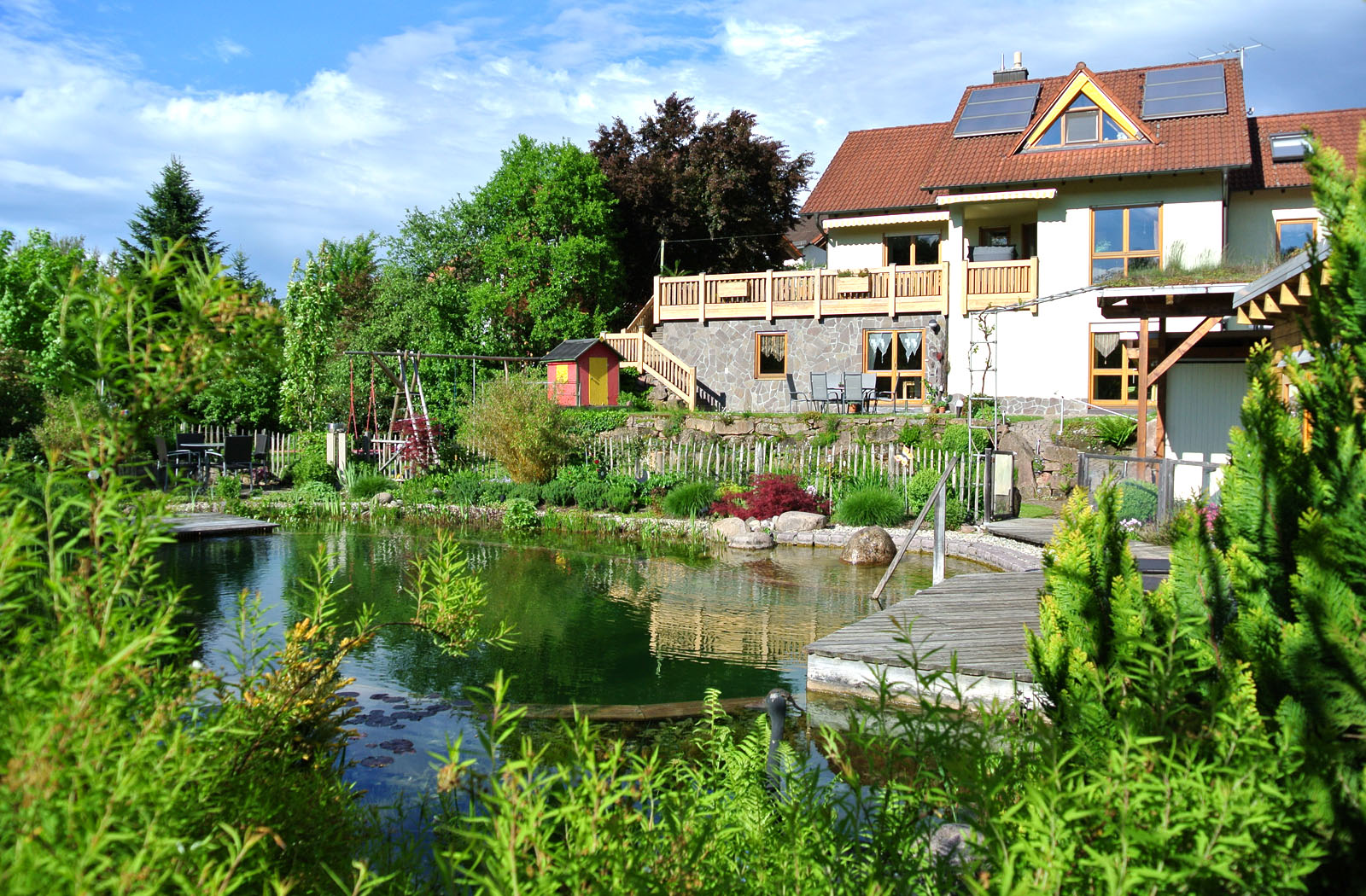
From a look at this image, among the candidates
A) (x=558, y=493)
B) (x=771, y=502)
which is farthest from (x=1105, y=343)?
(x=558, y=493)

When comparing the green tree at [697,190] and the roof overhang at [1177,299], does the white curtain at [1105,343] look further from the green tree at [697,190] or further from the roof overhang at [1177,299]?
the green tree at [697,190]

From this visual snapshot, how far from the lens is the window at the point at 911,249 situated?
24953 millimetres

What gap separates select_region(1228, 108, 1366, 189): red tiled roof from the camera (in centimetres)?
2178

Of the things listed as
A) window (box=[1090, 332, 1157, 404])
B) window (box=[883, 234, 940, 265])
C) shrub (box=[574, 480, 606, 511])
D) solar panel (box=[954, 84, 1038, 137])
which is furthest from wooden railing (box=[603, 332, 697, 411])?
window (box=[1090, 332, 1157, 404])

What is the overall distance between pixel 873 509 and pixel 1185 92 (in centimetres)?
1514

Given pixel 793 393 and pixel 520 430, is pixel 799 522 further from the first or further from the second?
pixel 793 393

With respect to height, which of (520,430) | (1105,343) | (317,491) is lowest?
(317,491)

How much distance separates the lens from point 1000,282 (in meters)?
22.5

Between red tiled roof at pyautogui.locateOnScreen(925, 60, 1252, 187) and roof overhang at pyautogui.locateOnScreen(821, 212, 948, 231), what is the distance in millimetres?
1052

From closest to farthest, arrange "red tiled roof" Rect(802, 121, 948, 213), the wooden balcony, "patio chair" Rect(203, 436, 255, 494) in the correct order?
"patio chair" Rect(203, 436, 255, 494) → the wooden balcony → "red tiled roof" Rect(802, 121, 948, 213)

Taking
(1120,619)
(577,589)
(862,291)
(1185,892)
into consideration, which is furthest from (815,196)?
(1185,892)

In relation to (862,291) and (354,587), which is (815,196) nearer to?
(862,291)

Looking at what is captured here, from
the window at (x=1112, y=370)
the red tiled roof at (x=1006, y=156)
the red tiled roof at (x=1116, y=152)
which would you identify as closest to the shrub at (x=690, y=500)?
the window at (x=1112, y=370)

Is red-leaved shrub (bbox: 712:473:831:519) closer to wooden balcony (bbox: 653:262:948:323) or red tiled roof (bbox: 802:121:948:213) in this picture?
wooden balcony (bbox: 653:262:948:323)
